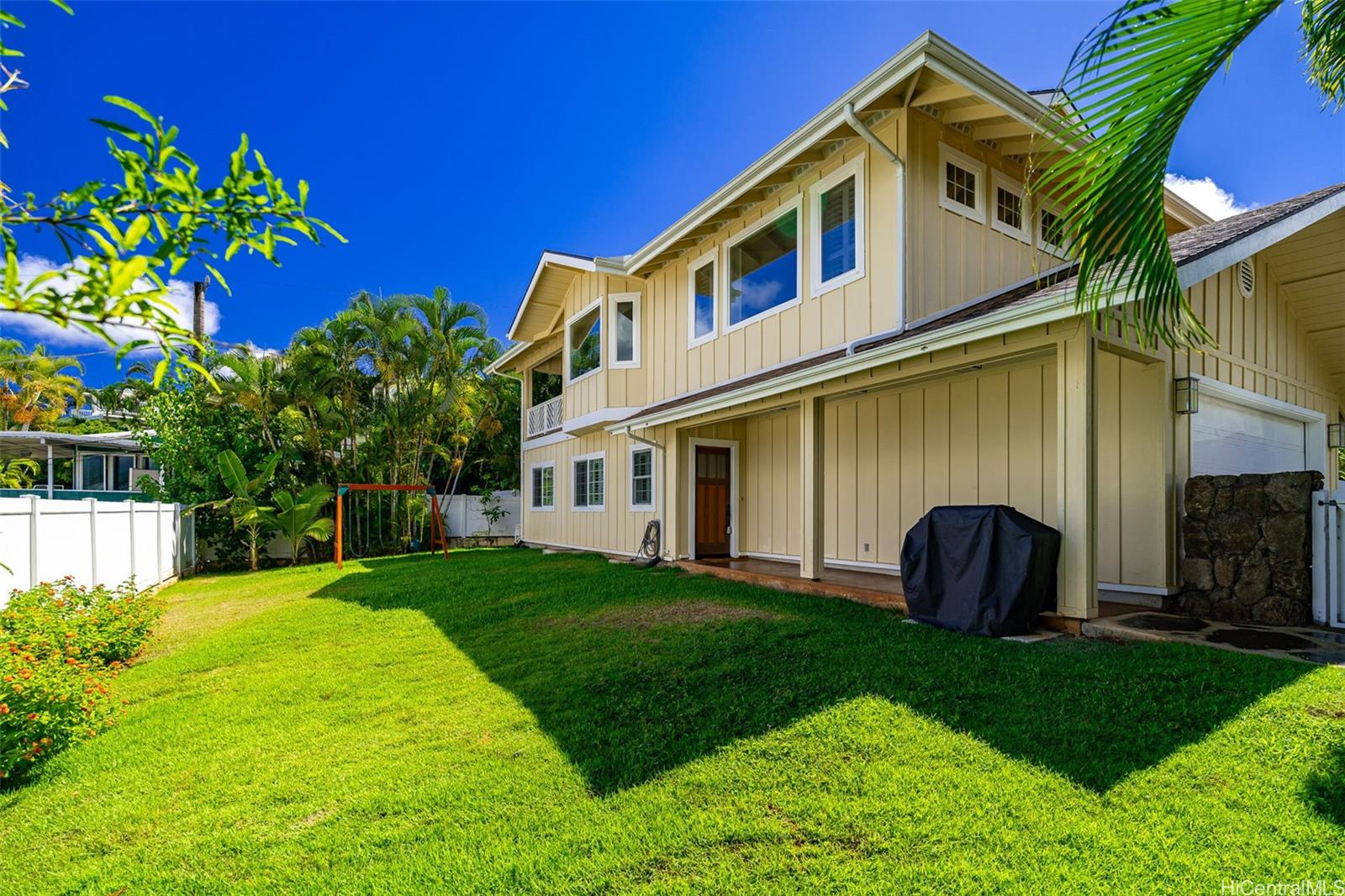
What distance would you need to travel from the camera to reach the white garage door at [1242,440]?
7.14m

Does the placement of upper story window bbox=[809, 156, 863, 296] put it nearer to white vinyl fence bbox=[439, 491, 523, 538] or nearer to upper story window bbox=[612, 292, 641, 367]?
upper story window bbox=[612, 292, 641, 367]

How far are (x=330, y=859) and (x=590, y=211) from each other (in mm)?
25691

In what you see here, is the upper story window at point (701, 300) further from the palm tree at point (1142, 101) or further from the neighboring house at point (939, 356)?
the palm tree at point (1142, 101)

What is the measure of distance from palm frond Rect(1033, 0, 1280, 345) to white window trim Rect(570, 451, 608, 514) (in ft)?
36.7

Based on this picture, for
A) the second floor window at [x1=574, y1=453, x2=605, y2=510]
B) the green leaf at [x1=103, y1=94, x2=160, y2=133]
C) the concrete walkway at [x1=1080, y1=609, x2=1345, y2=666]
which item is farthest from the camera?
the second floor window at [x1=574, y1=453, x2=605, y2=510]

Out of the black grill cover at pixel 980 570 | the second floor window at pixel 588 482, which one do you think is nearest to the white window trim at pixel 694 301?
the second floor window at pixel 588 482

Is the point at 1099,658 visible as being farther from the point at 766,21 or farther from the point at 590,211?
the point at 590,211

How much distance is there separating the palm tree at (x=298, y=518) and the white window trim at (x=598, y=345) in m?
6.97

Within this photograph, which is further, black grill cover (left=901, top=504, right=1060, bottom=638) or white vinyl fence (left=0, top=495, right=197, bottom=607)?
white vinyl fence (left=0, top=495, right=197, bottom=607)

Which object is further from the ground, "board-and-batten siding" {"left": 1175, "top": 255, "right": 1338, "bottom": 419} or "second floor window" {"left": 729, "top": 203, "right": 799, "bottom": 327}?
"second floor window" {"left": 729, "top": 203, "right": 799, "bottom": 327}

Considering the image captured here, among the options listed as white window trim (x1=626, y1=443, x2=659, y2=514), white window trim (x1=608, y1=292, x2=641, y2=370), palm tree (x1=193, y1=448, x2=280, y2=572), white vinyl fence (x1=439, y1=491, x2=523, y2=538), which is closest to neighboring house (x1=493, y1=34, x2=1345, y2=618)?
white window trim (x1=626, y1=443, x2=659, y2=514)

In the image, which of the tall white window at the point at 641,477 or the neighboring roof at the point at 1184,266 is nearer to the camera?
the neighboring roof at the point at 1184,266

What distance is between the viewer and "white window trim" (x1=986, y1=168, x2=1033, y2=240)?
880cm

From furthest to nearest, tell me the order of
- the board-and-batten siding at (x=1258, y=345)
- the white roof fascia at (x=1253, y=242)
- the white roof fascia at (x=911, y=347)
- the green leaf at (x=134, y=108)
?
the board-and-batten siding at (x=1258, y=345) → the white roof fascia at (x=911, y=347) → the white roof fascia at (x=1253, y=242) → the green leaf at (x=134, y=108)
